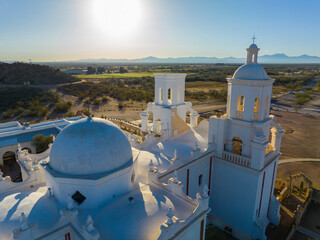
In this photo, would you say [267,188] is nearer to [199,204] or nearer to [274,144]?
[274,144]

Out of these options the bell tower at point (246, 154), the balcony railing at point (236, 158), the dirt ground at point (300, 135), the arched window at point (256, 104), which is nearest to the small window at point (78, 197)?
the bell tower at point (246, 154)

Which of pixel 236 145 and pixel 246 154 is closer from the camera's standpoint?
pixel 246 154

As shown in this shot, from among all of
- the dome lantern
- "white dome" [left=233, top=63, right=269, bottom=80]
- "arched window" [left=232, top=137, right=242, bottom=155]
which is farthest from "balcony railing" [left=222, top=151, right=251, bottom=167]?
the dome lantern

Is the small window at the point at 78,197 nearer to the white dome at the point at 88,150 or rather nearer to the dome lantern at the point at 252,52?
the white dome at the point at 88,150

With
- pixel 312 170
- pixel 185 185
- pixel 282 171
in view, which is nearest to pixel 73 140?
pixel 185 185

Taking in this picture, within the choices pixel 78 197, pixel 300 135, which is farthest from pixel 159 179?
pixel 300 135

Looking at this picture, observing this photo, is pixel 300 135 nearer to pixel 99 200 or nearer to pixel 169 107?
pixel 169 107

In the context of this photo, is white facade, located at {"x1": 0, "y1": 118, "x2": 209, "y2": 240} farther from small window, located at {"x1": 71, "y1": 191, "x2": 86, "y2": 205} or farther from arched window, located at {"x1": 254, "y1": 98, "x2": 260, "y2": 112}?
arched window, located at {"x1": 254, "y1": 98, "x2": 260, "y2": 112}
